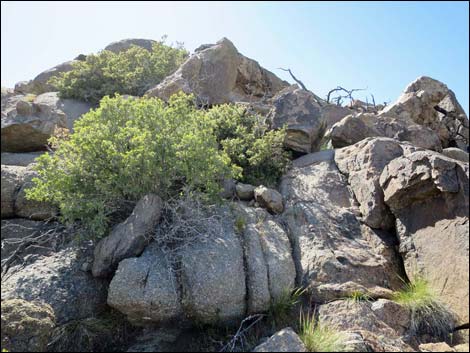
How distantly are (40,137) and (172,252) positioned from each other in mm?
5196

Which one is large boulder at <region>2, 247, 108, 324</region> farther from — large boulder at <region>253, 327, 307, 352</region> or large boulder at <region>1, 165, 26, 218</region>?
large boulder at <region>253, 327, 307, 352</region>

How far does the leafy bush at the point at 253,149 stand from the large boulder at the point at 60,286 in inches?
140

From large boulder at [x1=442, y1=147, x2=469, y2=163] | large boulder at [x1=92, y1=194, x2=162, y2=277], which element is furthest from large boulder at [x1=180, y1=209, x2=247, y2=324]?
large boulder at [x1=442, y1=147, x2=469, y2=163]

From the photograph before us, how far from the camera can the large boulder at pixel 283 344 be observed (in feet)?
13.1

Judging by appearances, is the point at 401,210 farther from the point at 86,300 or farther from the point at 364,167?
the point at 86,300

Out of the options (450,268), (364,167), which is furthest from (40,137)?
(450,268)

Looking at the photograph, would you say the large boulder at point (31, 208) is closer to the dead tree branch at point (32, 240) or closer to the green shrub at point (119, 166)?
the dead tree branch at point (32, 240)

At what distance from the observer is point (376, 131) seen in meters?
8.77

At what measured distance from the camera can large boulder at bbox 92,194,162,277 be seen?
5.32 meters

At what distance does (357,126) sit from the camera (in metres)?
8.73

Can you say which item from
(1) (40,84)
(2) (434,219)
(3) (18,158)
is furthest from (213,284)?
(1) (40,84)

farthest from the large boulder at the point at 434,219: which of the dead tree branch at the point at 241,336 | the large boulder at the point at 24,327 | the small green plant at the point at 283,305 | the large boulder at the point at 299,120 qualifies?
the large boulder at the point at 24,327

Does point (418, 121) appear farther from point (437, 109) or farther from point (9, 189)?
point (9, 189)

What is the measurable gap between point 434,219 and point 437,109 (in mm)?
7482
